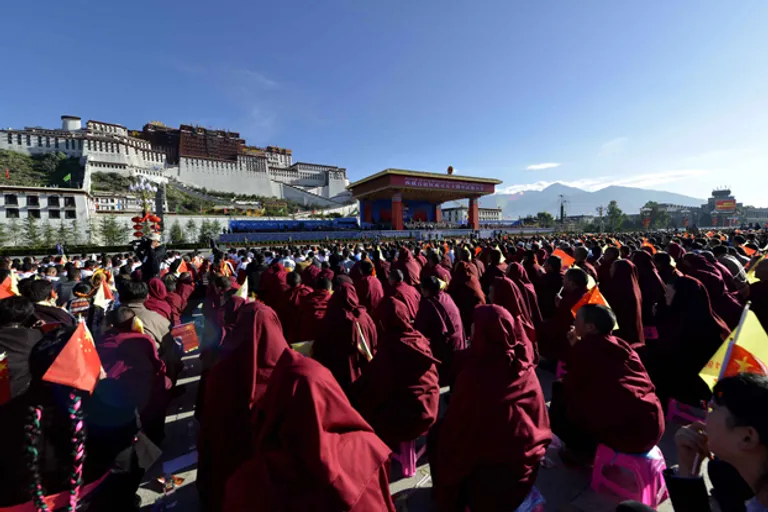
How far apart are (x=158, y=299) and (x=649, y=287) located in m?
7.44

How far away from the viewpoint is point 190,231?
3850cm

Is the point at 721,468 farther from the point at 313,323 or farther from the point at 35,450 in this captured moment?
the point at 313,323

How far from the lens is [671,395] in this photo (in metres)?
3.35

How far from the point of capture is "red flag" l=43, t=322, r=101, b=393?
1621 millimetres

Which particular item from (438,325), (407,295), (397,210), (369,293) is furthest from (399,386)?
(397,210)

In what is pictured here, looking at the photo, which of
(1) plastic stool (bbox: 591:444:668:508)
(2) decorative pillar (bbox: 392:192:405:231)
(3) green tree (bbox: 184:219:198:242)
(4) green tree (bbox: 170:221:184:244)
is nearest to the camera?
(1) plastic stool (bbox: 591:444:668:508)

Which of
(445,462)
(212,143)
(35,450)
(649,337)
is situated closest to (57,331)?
(35,450)

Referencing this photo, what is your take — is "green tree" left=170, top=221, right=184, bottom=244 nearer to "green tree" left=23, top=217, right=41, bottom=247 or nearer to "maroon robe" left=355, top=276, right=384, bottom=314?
"green tree" left=23, top=217, right=41, bottom=247

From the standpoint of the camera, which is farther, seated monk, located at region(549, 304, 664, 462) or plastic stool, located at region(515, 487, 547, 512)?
seated monk, located at region(549, 304, 664, 462)

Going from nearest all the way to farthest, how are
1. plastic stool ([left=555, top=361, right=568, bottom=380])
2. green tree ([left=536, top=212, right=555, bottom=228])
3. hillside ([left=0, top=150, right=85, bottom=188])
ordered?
1. plastic stool ([left=555, top=361, right=568, bottom=380])
2. green tree ([left=536, top=212, right=555, bottom=228])
3. hillside ([left=0, top=150, right=85, bottom=188])

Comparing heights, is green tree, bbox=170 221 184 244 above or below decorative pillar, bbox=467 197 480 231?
below

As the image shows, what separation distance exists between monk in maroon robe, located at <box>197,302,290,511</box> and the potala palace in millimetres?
65922

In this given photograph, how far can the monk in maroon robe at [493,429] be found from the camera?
1.99 m

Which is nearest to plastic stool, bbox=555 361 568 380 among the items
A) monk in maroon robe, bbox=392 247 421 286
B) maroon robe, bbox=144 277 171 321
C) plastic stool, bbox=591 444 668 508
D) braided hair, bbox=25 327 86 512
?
plastic stool, bbox=591 444 668 508
